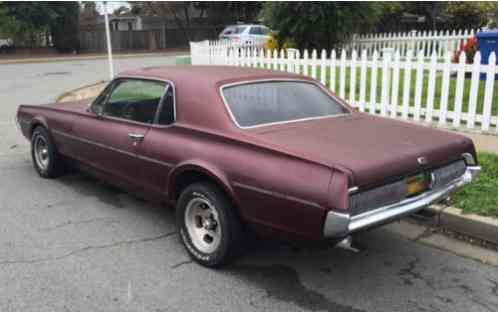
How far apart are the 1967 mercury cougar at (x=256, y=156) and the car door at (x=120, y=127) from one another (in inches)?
0.5

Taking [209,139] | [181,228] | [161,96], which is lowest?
[181,228]

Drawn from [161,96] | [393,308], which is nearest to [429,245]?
[393,308]

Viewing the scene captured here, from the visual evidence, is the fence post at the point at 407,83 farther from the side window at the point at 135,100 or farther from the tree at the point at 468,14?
the tree at the point at 468,14

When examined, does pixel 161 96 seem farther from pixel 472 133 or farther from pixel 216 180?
pixel 472 133

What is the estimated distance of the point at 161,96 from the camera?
4465 mm

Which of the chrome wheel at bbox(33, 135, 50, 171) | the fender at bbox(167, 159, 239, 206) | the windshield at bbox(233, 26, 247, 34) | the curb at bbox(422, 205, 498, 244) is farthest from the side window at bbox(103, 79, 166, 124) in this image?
the windshield at bbox(233, 26, 247, 34)

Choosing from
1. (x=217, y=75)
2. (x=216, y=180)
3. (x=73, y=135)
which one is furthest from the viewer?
(x=73, y=135)

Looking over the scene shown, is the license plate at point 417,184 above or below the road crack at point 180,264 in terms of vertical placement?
above

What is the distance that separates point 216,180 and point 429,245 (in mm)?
2013

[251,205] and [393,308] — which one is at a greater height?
[251,205]

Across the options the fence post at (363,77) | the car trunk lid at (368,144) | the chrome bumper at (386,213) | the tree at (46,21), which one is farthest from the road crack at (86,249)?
the tree at (46,21)

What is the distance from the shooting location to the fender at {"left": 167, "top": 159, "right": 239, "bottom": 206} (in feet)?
11.8

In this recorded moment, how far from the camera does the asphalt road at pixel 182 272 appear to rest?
11.2 ft

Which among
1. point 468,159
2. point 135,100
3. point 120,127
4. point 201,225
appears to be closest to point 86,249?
point 201,225
